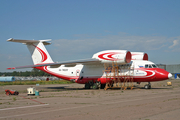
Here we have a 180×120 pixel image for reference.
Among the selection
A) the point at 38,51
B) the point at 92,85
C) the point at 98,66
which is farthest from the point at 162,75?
the point at 38,51

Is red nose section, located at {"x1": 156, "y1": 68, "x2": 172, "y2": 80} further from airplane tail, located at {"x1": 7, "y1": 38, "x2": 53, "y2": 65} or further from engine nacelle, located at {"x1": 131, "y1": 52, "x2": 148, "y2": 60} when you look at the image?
airplane tail, located at {"x1": 7, "y1": 38, "x2": 53, "y2": 65}

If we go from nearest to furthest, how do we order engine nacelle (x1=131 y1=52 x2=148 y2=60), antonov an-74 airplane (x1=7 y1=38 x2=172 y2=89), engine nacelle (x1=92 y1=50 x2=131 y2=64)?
1. engine nacelle (x1=92 y1=50 x2=131 y2=64)
2. antonov an-74 airplane (x1=7 y1=38 x2=172 y2=89)
3. engine nacelle (x1=131 y1=52 x2=148 y2=60)

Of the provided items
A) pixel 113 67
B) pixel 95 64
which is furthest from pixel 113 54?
pixel 95 64

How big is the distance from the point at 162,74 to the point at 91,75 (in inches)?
335

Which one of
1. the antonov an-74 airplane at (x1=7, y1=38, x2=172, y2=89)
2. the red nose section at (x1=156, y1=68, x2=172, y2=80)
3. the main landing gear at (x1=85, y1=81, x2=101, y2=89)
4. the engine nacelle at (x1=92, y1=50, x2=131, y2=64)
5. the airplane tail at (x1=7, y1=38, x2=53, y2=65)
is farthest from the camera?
the airplane tail at (x1=7, y1=38, x2=53, y2=65)

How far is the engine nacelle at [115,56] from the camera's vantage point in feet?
75.0

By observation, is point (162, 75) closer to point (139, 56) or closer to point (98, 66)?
point (139, 56)

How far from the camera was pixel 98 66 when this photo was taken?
25891 millimetres

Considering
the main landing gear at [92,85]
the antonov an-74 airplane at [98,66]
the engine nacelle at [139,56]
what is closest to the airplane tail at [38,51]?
the antonov an-74 airplane at [98,66]

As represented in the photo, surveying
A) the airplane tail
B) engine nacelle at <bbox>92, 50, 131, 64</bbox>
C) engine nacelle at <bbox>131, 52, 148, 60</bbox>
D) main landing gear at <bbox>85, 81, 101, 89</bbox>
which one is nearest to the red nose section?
engine nacelle at <bbox>92, 50, 131, 64</bbox>

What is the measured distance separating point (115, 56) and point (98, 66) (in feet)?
11.4

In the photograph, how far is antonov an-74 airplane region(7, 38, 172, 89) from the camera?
2298cm

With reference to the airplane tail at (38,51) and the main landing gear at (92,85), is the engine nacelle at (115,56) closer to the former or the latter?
the main landing gear at (92,85)

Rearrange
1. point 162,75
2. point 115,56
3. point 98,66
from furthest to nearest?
point 98,66, point 115,56, point 162,75
